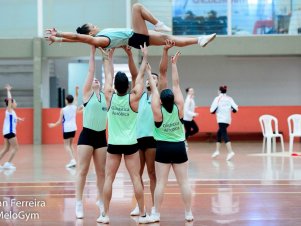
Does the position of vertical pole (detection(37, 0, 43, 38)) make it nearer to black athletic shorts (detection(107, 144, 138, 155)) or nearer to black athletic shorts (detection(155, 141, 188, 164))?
black athletic shorts (detection(107, 144, 138, 155))

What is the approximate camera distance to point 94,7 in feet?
72.9

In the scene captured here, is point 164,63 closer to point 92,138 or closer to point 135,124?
point 135,124

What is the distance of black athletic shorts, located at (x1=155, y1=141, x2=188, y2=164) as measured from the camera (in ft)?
24.2

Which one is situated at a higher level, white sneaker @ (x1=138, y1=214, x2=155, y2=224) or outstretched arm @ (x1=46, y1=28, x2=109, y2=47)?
outstretched arm @ (x1=46, y1=28, x2=109, y2=47)

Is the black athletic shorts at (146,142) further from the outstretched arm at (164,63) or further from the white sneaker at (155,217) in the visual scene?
the white sneaker at (155,217)

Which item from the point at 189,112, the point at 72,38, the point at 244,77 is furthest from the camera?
the point at 244,77

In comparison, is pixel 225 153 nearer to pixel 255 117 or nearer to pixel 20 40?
pixel 255 117

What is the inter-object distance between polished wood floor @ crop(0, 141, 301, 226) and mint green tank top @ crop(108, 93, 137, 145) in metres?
1.22

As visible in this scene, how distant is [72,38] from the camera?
22.2ft

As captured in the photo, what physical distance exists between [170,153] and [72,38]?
2014 millimetres

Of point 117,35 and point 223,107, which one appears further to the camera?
point 223,107

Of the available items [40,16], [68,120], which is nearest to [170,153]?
[68,120]

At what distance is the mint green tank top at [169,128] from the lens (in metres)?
7.40

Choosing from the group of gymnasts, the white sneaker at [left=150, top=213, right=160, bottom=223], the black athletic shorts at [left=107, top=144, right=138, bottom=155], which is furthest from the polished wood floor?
the black athletic shorts at [left=107, top=144, right=138, bottom=155]
